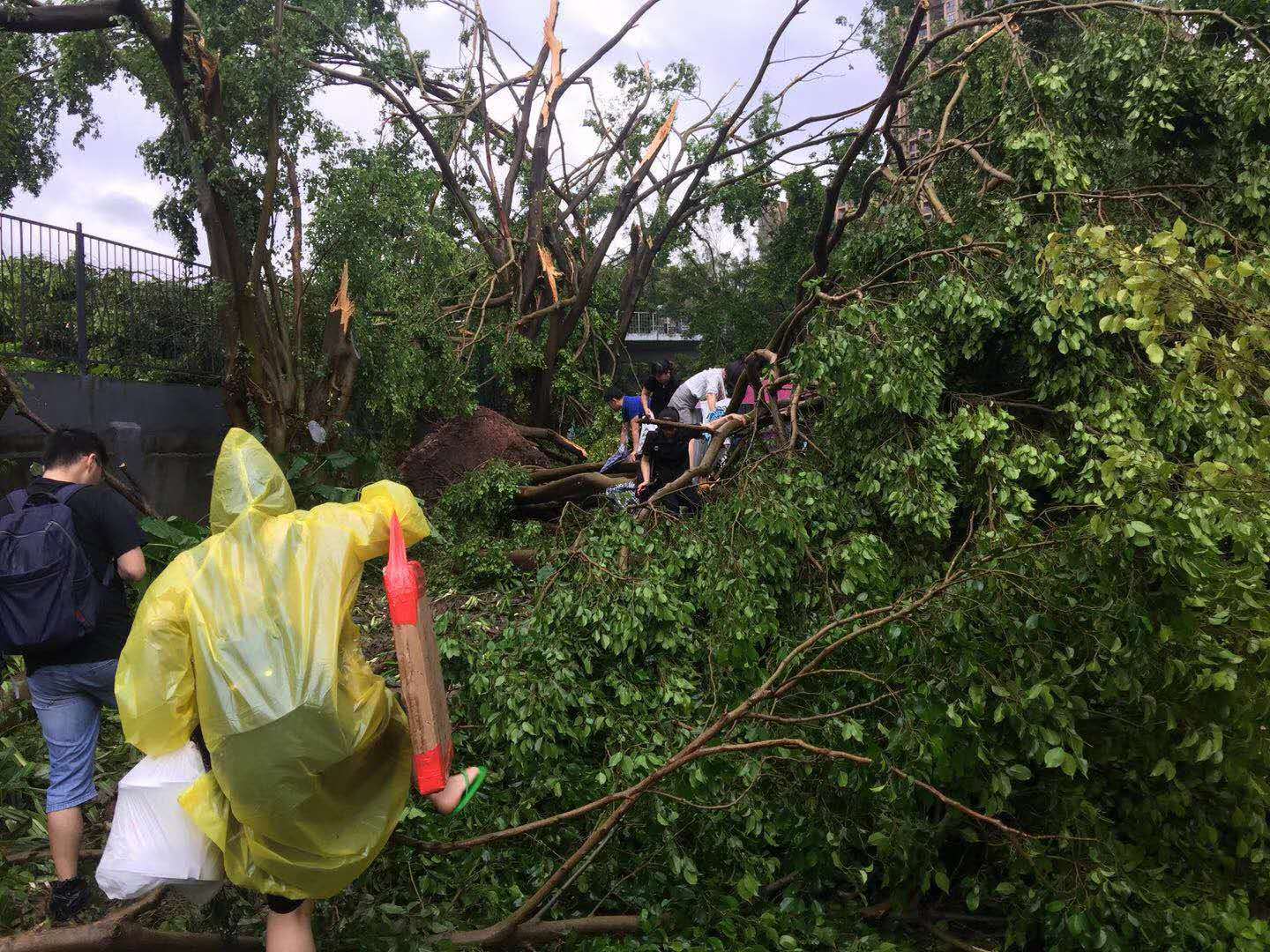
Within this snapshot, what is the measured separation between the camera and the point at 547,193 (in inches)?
435

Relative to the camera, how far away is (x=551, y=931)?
9.81 ft

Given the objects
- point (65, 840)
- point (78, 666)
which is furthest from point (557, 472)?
point (65, 840)

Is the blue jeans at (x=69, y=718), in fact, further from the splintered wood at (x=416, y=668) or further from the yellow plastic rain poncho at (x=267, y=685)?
the splintered wood at (x=416, y=668)

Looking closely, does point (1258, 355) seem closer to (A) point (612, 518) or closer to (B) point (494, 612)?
(A) point (612, 518)

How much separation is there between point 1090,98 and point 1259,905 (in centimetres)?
356

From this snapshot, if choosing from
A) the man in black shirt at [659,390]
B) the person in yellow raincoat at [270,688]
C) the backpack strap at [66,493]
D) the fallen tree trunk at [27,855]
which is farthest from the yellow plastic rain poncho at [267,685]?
the man in black shirt at [659,390]

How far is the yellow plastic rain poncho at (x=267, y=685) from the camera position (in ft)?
6.97

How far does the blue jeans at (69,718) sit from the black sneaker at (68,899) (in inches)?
8.7

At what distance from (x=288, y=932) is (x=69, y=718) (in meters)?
1.23

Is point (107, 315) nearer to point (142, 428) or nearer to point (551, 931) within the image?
point (142, 428)

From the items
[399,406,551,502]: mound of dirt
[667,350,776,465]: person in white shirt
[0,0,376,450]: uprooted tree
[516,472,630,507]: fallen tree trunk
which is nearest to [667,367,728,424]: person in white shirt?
[667,350,776,465]: person in white shirt

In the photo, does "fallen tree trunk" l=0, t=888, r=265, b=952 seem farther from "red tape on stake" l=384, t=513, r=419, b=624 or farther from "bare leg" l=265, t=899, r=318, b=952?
"red tape on stake" l=384, t=513, r=419, b=624

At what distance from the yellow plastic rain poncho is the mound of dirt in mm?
5630

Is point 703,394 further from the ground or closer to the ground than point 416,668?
further from the ground
